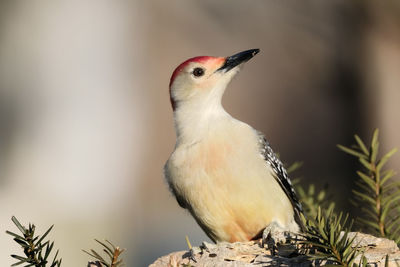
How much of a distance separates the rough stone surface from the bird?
3.42 feet

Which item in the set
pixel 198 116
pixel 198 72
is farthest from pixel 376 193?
pixel 198 72

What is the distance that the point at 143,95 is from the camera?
32.7 ft

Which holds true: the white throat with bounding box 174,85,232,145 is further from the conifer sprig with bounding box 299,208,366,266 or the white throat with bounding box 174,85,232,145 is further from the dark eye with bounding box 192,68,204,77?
the conifer sprig with bounding box 299,208,366,266

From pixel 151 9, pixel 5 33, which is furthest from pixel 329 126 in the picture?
pixel 5 33

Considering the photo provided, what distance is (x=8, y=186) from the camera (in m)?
9.19

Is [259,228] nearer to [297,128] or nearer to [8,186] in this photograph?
[297,128]

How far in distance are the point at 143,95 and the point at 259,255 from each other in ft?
25.5

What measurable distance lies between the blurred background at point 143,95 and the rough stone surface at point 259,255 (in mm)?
4702

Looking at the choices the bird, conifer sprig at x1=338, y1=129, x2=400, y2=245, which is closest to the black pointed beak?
the bird

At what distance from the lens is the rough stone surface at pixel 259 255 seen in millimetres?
2209

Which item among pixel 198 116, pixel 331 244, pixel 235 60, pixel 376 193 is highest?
pixel 235 60

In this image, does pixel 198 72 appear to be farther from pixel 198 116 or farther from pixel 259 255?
Answer: pixel 259 255

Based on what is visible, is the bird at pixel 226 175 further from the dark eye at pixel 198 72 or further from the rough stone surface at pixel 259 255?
the rough stone surface at pixel 259 255

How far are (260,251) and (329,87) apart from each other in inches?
212
